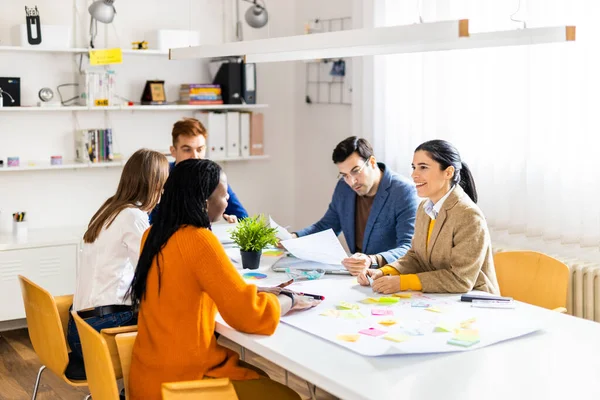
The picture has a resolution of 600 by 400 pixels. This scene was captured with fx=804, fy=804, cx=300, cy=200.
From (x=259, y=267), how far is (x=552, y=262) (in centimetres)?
122

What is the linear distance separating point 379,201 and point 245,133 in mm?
2250

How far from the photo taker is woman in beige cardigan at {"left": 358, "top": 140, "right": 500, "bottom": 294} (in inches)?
115

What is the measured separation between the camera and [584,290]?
381 cm

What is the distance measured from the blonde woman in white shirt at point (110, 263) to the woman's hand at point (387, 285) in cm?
93

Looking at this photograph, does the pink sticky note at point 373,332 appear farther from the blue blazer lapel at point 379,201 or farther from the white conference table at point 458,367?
the blue blazer lapel at point 379,201

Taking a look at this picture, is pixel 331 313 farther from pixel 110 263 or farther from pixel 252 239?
pixel 110 263

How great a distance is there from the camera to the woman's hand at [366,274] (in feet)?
10.0

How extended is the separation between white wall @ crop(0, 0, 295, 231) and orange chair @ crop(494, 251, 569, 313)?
293 cm

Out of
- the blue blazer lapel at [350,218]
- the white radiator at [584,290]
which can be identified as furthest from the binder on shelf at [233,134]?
the white radiator at [584,290]

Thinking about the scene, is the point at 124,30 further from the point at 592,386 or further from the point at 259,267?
the point at 592,386

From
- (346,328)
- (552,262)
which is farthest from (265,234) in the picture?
(552,262)

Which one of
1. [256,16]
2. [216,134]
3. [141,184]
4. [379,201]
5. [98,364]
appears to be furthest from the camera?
[216,134]

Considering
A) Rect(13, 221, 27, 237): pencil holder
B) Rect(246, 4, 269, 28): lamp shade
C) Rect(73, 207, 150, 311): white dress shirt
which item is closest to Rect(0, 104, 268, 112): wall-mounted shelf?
Rect(246, 4, 269, 28): lamp shade

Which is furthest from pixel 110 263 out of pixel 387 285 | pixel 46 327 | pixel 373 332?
pixel 373 332
